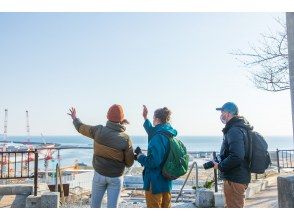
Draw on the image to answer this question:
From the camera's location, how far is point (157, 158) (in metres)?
3.74

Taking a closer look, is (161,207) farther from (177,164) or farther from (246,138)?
(246,138)

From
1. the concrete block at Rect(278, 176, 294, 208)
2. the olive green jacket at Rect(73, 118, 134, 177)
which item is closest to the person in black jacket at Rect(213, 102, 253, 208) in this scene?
the concrete block at Rect(278, 176, 294, 208)

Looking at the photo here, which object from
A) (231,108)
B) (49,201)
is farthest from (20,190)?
(231,108)

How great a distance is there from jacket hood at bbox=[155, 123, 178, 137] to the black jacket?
57cm

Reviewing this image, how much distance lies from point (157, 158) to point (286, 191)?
5.21ft

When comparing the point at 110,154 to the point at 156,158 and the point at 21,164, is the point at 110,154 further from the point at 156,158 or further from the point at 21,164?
the point at 21,164

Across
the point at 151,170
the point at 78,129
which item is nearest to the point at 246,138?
the point at 151,170

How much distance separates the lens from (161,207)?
3.90 meters

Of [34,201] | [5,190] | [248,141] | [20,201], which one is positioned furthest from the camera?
[5,190]

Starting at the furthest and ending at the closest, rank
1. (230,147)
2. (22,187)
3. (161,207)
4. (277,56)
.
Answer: (277,56)
(22,187)
(161,207)
(230,147)

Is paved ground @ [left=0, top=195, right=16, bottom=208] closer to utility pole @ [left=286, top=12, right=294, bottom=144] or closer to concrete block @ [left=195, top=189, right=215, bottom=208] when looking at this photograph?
concrete block @ [left=195, top=189, right=215, bottom=208]

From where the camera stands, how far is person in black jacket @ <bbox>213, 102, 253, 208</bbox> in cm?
363

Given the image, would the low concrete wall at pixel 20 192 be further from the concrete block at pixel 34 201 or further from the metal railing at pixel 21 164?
the concrete block at pixel 34 201

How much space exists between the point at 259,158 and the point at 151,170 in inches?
46.9
